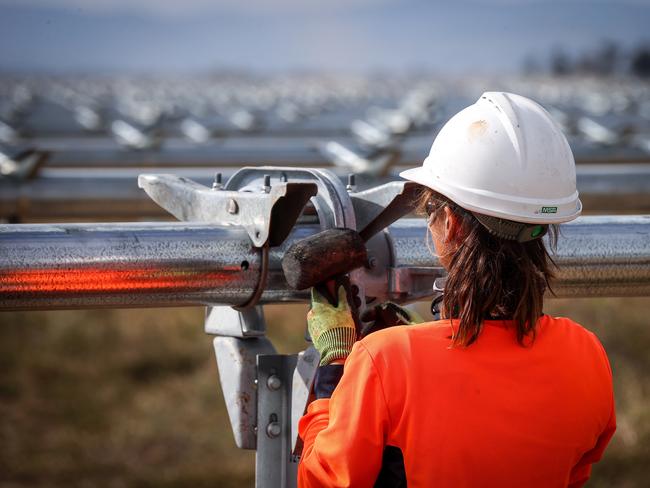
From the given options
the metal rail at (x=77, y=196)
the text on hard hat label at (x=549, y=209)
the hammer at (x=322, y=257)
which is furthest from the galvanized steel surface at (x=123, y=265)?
the metal rail at (x=77, y=196)

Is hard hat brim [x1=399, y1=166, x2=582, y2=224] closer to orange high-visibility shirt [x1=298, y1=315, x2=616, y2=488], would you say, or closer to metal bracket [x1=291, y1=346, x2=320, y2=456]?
orange high-visibility shirt [x1=298, y1=315, x2=616, y2=488]

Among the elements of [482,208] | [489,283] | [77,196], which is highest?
[482,208]

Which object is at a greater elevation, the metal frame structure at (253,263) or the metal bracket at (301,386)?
the metal frame structure at (253,263)

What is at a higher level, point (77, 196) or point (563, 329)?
point (563, 329)

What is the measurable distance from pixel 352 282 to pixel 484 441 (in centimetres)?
42

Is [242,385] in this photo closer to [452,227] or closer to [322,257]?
[322,257]

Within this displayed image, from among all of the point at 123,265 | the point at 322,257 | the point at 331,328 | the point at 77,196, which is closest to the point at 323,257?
the point at 322,257

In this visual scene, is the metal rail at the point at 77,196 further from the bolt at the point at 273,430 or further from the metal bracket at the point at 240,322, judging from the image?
the bolt at the point at 273,430

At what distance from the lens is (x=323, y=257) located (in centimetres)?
169

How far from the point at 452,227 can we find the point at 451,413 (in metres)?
0.33

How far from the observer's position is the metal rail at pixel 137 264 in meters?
1.71

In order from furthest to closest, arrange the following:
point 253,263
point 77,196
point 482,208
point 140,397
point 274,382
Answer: point 140,397, point 77,196, point 274,382, point 253,263, point 482,208

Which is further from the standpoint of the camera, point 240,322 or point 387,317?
point 240,322

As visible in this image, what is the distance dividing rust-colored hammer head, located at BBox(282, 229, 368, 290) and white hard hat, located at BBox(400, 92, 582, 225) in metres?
0.18
